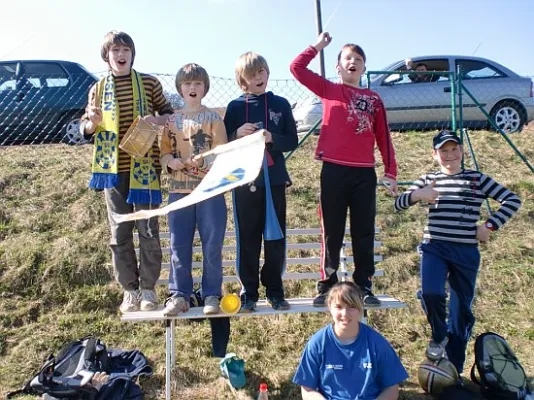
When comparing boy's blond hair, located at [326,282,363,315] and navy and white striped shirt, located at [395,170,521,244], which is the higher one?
navy and white striped shirt, located at [395,170,521,244]

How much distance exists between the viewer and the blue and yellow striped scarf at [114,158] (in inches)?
134

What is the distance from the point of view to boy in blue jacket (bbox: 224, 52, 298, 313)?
10.9 feet

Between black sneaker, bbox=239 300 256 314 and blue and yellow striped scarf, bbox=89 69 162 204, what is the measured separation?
865mm

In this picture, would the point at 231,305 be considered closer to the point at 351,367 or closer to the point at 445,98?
the point at 351,367

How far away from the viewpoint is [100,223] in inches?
208

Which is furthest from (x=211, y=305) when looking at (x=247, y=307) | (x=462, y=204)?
(x=462, y=204)

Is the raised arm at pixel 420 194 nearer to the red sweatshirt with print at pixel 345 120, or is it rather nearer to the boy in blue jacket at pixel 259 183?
the red sweatshirt with print at pixel 345 120

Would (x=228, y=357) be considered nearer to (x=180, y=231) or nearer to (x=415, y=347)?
(x=180, y=231)

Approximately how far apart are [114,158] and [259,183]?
941 mm

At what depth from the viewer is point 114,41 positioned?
3371 mm

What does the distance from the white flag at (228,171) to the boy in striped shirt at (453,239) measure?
114 cm

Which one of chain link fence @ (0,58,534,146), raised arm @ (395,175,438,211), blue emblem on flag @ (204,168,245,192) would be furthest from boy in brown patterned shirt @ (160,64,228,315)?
chain link fence @ (0,58,534,146)

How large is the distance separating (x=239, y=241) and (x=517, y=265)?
3.00m

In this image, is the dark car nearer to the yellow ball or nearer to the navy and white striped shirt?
the yellow ball
